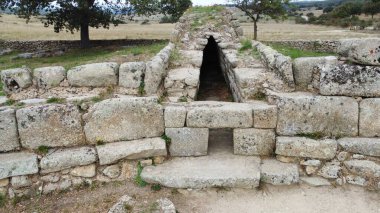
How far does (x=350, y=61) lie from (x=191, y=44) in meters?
5.98

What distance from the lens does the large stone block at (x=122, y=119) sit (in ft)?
21.2

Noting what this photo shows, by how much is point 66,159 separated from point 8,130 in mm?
1129

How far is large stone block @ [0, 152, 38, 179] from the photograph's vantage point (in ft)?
19.8

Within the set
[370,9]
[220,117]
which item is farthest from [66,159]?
[370,9]

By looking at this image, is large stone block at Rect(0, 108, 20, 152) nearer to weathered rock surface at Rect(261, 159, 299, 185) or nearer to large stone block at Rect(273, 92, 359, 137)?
weathered rock surface at Rect(261, 159, 299, 185)

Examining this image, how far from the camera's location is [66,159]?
6.21 m

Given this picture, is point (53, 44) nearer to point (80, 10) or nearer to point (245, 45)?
point (80, 10)

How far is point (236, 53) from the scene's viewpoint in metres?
10.3

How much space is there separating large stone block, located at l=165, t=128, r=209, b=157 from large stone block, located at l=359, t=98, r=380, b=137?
274 cm

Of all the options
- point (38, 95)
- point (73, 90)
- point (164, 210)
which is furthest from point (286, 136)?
point (38, 95)

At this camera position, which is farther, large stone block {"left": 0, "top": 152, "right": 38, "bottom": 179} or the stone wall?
the stone wall

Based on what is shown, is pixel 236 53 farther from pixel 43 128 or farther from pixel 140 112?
pixel 43 128

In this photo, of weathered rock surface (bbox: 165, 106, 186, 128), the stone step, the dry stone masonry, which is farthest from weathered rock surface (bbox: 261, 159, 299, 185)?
weathered rock surface (bbox: 165, 106, 186, 128)

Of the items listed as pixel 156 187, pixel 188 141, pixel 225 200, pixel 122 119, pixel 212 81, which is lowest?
pixel 225 200
